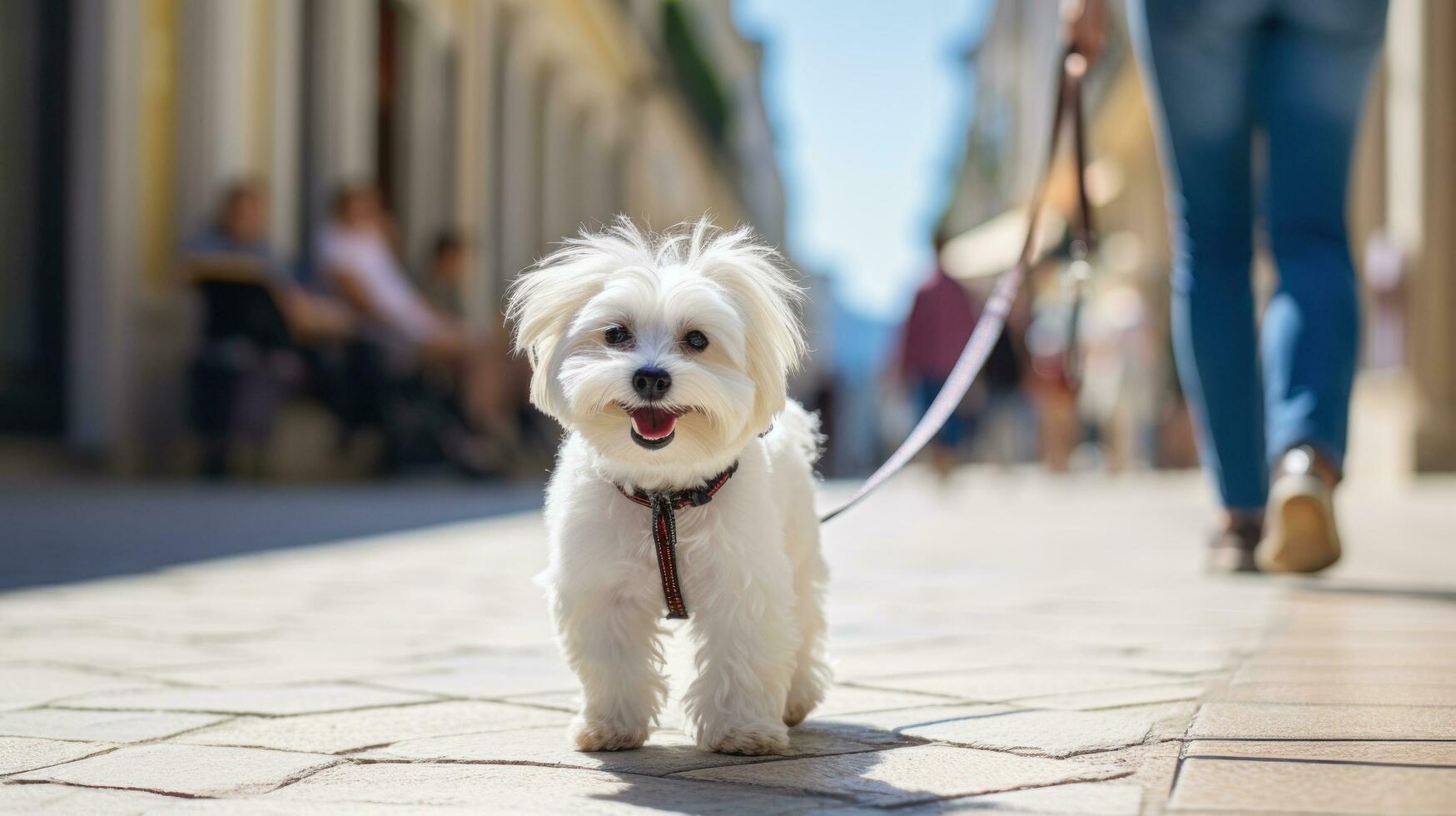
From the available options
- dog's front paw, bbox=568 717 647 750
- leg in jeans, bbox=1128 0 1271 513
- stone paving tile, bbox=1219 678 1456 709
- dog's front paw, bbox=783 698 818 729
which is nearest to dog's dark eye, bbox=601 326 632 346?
dog's front paw, bbox=568 717 647 750

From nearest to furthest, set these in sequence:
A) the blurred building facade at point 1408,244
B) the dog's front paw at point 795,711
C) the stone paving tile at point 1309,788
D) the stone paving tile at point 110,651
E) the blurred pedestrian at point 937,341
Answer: the stone paving tile at point 1309,788 → the dog's front paw at point 795,711 → the stone paving tile at point 110,651 → the blurred pedestrian at point 937,341 → the blurred building facade at point 1408,244

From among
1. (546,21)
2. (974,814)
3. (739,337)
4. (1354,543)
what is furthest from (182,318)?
(546,21)

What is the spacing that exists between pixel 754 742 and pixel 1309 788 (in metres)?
0.75

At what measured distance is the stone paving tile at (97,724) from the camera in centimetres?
242

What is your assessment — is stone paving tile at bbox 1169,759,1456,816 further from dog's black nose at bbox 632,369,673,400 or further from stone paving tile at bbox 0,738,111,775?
stone paving tile at bbox 0,738,111,775

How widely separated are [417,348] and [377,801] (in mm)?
9247

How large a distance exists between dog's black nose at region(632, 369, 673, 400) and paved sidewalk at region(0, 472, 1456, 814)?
0.50m

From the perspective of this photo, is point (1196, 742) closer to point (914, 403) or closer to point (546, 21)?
point (914, 403)

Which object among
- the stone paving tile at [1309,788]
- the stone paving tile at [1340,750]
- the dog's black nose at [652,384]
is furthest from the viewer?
the dog's black nose at [652,384]

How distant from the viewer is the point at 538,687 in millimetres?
2932

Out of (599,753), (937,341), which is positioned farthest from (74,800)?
(937,341)

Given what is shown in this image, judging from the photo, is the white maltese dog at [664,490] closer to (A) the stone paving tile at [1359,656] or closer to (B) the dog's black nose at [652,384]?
(B) the dog's black nose at [652,384]

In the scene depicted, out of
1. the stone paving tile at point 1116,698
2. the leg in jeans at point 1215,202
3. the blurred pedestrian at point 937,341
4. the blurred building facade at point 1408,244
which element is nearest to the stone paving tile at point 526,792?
the stone paving tile at point 1116,698

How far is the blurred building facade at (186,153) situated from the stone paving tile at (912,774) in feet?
26.4
